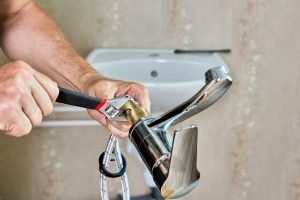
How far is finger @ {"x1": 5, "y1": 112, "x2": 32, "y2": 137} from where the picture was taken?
0.50 meters

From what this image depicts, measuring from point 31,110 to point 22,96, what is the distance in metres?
0.02

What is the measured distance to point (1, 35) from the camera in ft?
3.05

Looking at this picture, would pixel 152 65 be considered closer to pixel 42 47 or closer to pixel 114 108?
pixel 42 47

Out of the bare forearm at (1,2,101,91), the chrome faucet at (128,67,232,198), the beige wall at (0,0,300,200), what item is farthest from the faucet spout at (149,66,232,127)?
the beige wall at (0,0,300,200)

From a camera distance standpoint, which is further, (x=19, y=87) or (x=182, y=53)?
(x=182, y=53)

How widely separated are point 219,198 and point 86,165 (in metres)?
0.59

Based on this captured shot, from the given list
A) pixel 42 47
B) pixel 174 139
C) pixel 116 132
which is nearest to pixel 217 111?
pixel 42 47

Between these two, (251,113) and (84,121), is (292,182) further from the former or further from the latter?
(84,121)

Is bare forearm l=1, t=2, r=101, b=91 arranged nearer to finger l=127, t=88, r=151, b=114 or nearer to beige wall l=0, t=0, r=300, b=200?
finger l=127, t=88, r=151, b=114

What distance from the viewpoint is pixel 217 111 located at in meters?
1.67

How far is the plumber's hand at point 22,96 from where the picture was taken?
49cm

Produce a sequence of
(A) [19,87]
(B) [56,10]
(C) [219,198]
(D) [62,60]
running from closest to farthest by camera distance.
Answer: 1. (A) [19,87]
2. (D) [62,60]
3. (B) [56,10]
4. (C) [219,198]

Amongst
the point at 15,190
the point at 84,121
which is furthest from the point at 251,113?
the point at 15,190

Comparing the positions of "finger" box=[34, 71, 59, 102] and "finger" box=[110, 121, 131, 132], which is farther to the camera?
"finger" box=[110, 121, 131, 132]
